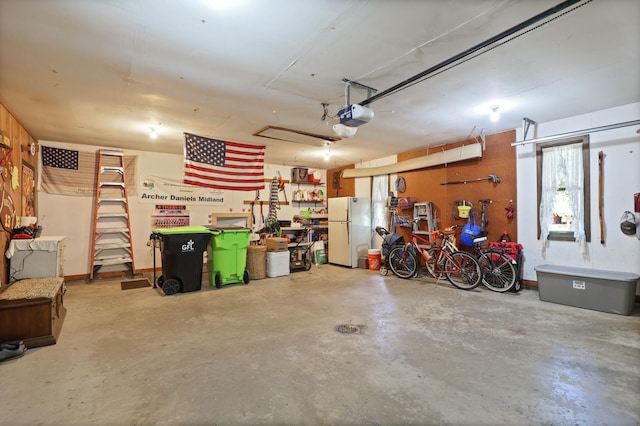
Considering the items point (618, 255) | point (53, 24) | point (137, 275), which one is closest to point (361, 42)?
point (53, 24)

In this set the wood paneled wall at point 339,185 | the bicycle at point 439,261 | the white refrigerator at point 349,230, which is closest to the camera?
the bicycle at point 439,261

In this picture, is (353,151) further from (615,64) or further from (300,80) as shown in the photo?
(615,64)

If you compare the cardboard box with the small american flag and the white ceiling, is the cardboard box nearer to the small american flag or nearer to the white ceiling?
the white ceiling

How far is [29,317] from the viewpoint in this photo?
2.87 meters

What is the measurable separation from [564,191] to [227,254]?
18.6ft

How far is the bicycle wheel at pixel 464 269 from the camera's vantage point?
498 centimetres

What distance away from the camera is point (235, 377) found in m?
2.31

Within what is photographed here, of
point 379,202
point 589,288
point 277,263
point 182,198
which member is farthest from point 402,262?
point 182,198

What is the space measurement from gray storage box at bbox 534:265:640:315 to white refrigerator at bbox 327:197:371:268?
12.0ft

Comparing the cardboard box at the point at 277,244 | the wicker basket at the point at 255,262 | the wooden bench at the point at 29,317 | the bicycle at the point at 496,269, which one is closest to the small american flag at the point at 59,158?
the wooden bench at the point at 29,317

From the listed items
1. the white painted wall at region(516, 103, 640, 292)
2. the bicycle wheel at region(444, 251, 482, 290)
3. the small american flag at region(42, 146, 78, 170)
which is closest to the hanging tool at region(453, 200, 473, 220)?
the bicycle wheel at region(444, 251, 482, 290)

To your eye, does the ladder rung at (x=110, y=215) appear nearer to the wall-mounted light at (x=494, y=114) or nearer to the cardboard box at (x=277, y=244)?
the cardboard box at (x=277, y=244)

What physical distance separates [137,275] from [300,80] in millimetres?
5470

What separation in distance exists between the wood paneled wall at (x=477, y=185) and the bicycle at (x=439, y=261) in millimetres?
487
